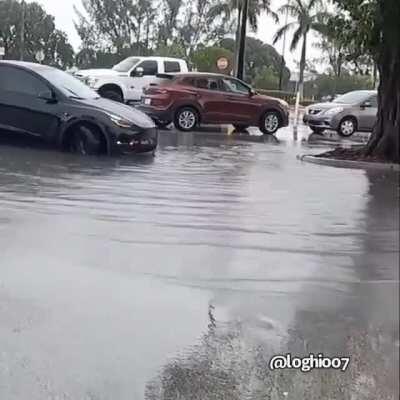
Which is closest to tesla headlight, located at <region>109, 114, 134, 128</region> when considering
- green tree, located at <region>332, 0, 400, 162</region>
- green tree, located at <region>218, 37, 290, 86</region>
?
green tree, located at <region>332, 0, 400, 162</region>

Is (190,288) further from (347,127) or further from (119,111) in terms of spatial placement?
(347,127)

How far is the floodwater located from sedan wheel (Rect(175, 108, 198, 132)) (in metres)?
10.5

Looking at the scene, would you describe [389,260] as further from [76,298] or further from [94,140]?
[94,140]

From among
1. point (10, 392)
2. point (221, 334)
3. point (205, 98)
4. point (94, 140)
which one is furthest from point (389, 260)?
point (205, 98)

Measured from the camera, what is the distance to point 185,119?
21281 millimetres

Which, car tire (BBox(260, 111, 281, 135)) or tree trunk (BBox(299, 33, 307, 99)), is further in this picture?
tree trunk (BBox(299, 33, 307, 99))

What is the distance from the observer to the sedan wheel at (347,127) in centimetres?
2344

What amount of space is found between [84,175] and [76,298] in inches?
232

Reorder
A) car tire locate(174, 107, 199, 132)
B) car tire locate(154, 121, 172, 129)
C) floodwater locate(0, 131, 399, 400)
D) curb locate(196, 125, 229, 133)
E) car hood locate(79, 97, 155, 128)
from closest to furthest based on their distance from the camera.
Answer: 1. floodwater locate(0, 131, 399, 400)
2. car hood locate(79, 97, 155, 128)
3. car tire locate(174, 107, 199, 132)
4. car tire locate(154, 121, 172, 129)
5. curb locate(196, 125, 229, 133)

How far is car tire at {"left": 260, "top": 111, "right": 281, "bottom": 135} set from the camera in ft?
72.7

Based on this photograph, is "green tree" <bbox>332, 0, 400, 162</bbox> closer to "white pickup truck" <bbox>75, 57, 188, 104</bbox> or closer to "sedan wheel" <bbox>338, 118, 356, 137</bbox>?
"sedan wheel" <bbox>338, 118, 356, 137</bbox>

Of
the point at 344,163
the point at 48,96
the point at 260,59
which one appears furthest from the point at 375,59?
the point at 260,59

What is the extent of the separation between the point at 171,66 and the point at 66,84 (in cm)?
1405

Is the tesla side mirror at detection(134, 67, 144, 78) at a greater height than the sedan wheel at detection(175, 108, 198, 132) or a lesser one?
greater
